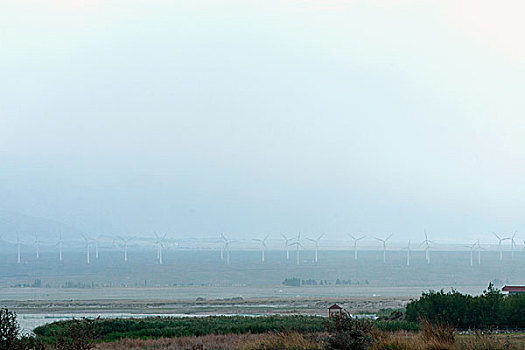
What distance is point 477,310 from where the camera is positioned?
3366cm

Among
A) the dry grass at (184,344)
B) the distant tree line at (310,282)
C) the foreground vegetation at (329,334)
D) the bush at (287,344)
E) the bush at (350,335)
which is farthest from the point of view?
the distant tree line at (310,282)

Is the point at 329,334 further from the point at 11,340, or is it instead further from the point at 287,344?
the point at 11,340

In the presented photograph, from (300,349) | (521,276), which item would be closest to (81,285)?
(521,276)

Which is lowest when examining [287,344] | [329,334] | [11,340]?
[287,344]

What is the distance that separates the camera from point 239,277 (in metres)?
190

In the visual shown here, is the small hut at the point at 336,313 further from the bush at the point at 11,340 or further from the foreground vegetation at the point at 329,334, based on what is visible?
the bush at the point at 11,340

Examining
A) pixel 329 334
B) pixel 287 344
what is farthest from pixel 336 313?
pixel 287 344

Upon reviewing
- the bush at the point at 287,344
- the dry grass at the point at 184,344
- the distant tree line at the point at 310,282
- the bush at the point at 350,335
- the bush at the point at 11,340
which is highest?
the bush at the point at 11,340

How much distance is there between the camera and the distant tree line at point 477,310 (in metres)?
32.8

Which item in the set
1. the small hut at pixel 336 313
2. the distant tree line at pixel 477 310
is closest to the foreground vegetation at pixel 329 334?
the distant tree line at pixel 477 310

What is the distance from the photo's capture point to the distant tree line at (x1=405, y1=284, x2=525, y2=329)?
32750 millimetres

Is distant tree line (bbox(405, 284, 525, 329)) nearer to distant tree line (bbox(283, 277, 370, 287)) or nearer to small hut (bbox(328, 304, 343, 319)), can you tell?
small hut (bbox(328, 304, 343, 319))

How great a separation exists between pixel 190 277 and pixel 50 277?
114ft

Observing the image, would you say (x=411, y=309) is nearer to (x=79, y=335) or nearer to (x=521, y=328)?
(x=521, y=328)
